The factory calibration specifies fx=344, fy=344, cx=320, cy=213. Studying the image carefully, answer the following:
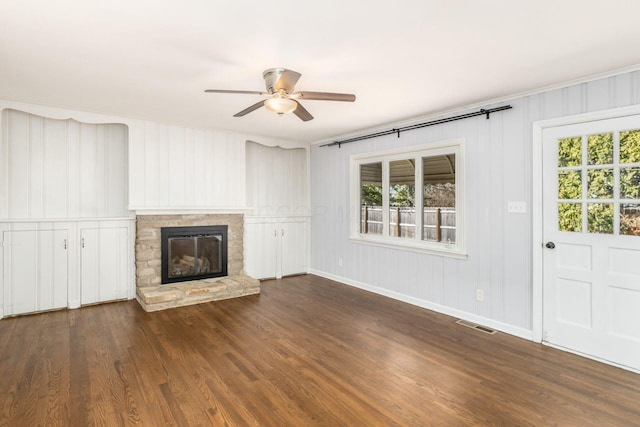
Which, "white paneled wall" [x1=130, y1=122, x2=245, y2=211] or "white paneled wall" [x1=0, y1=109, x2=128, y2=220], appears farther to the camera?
"white paneled wall" [x1=130, y1=122, x2=245, y2=211]

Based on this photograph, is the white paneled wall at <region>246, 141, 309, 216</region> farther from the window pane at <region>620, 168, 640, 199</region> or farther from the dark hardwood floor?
the window pane at <region>620, 168, 640, 199</region>

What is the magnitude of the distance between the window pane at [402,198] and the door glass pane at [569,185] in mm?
1735

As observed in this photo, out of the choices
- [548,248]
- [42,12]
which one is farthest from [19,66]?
[548,248]

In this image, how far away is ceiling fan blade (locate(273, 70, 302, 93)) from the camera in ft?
8.33

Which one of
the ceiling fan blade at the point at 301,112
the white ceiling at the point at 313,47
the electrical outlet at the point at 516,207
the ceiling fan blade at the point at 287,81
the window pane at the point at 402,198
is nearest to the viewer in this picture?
the white ceiling at the point at 313,47

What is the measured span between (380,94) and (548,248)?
2.25 metres

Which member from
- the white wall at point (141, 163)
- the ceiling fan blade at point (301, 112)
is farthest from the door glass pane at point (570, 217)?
the white wall at point (141, 163)

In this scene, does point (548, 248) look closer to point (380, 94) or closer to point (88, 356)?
point (380, 94)

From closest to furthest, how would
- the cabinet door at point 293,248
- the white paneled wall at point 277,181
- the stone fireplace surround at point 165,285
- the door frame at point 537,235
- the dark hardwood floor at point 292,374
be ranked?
the dark hardwood floor at point 292,374
the door frame at point 537,235
the stone fireplace surround at point 165,285
the white paneled wall at point 277,181
the cabinet door at point 293,248

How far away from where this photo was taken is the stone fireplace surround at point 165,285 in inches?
177

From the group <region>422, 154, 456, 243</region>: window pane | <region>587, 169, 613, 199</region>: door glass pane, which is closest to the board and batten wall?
<region>422, 154, 456, 243</region>: window pane

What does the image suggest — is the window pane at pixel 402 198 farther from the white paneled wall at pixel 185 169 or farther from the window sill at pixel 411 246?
the white paneled wall at pixel 185 169

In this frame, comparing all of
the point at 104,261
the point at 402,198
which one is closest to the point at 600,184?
the point at 402,198

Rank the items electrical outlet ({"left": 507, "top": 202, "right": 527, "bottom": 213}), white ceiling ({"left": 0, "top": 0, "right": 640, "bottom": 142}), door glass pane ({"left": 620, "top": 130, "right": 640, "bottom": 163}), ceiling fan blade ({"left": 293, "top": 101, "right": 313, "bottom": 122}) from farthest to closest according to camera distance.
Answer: electrical outlet ({"left": 507, "top": 202, "right": 527, "bottom": 213}) → ceiling fan blade ({"left": 293, "top": 101, "right": 313, "bottom": 122}) → door glass pane ({"left": 620, "top": 130, "right": 640, "bottom": 163}) → white ceiling ({"left": 0, "top": 0, "right": 640, "bottom": 142})
